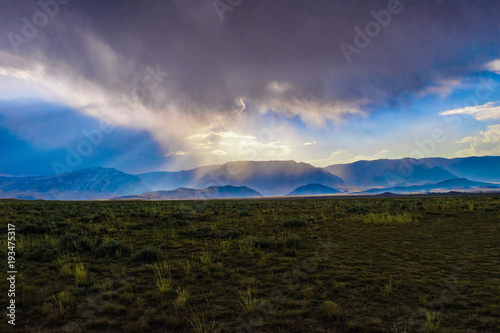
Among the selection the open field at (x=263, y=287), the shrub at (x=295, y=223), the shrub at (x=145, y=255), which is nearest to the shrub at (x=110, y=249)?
the open field at (x=263, y=287)

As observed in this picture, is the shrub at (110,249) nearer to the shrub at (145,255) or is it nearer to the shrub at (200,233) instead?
the shrub at (145,255)

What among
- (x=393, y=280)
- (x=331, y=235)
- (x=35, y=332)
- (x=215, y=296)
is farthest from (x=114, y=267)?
(x=331, y=235)

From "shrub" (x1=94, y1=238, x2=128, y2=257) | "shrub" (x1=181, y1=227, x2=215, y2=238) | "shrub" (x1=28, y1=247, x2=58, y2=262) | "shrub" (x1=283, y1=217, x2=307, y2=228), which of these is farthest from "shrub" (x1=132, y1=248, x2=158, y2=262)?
"shrub" (x1=283, y1=217, x2=307, y2=228)

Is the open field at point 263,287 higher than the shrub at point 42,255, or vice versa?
the shrub at point 42,255

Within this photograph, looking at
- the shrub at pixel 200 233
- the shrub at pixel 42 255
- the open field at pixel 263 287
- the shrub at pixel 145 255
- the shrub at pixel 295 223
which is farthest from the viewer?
the shrub at pixel 295 223

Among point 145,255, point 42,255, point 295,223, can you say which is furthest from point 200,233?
point 42,255

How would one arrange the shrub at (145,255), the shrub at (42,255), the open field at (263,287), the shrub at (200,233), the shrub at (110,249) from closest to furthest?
the open field at (263,287), the shrub at (42,255), the shrub at (145,255), the shrub at (110,249), the shrub at (200,233)

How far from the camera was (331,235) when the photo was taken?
48.7 feet

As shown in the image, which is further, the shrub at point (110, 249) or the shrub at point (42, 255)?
the shrub at point (110, 249)

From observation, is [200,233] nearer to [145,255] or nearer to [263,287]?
[145,255]

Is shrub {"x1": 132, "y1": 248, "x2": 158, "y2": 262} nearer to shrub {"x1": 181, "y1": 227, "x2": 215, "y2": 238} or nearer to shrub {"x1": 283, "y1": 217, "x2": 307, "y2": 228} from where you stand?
shrub {"x1": 181, "y1": 227, "x2": 215, "y2": 238}

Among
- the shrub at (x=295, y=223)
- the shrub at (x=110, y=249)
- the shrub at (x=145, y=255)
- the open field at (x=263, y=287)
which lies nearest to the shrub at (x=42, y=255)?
the open field at (x=263, y=287)

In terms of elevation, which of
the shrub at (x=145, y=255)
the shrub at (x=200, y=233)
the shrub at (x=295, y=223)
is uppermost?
the shrub at (x=145, y=255)

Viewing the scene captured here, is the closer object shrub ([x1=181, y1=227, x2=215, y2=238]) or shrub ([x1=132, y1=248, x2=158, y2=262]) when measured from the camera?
shrub ([x1=132, y1=248, x2=158, y2=262])
